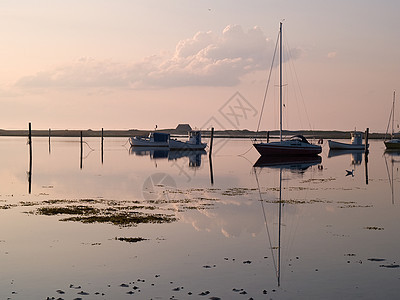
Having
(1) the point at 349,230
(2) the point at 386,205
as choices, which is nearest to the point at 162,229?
(1) the point at 349,230

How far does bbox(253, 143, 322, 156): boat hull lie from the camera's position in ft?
229

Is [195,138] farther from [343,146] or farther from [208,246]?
[208,246]

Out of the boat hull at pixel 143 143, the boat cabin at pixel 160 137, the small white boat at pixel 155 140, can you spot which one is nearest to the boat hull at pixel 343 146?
the boat cabin at pixel 160 137

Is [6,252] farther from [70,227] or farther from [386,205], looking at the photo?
[386,205]

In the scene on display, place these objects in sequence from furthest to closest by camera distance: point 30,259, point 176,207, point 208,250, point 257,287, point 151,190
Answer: point 151,190, point 176,207, point 208,250, point 30,259, point 257,287

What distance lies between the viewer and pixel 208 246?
17859mm

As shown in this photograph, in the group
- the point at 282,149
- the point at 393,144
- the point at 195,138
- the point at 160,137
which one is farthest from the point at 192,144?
the point at 393,144

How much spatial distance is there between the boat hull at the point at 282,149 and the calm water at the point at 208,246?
114 ft

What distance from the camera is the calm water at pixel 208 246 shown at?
43.5 ft

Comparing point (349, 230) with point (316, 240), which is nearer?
point (316, 240)

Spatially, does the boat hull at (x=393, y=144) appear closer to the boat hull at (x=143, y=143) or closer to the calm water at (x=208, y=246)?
the boat hull at (x=143, y=143)

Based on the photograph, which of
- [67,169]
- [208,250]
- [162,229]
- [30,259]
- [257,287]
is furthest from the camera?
[67,169]

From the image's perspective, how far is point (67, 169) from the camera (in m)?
52.6

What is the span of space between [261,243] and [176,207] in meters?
9.14
